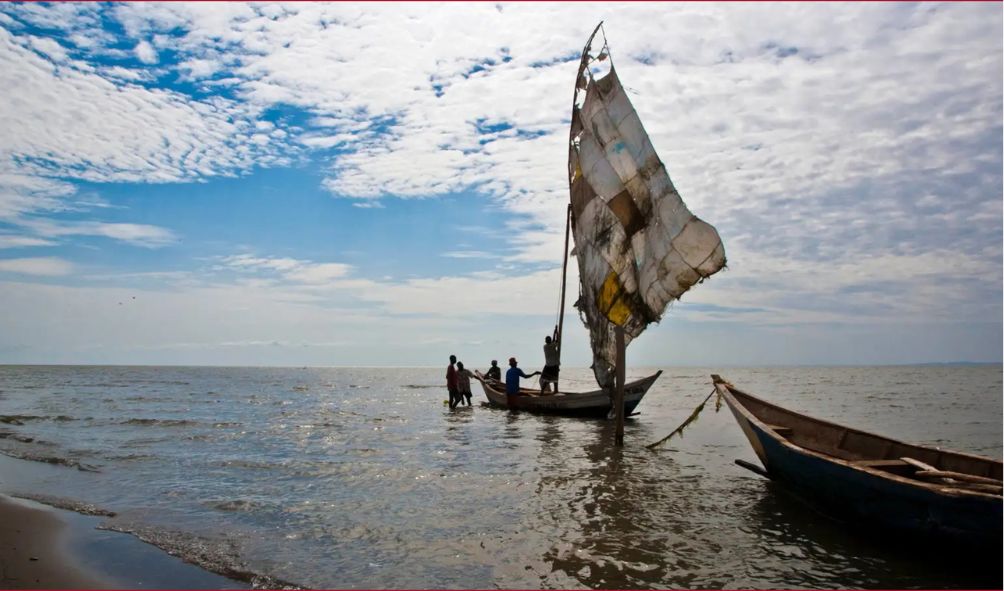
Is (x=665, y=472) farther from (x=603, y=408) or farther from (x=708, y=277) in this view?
(x=603, y=408)

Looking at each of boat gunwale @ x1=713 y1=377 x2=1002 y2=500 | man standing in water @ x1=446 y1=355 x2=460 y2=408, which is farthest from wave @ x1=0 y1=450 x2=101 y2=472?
man standing in water @ x1=446 y1=355 x2=460 y2=408

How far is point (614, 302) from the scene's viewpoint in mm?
13797

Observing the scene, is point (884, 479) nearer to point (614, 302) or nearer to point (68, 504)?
point (614, 302)

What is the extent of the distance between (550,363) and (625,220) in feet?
32.3

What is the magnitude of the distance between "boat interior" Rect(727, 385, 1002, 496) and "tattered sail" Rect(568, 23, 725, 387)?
260 cm

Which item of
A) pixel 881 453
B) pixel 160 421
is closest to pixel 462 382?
pixel 160 421

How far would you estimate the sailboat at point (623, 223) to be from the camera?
465 inches

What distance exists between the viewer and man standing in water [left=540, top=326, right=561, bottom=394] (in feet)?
72.1

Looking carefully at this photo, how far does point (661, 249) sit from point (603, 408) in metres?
9.69

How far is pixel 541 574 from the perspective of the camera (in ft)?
21.3

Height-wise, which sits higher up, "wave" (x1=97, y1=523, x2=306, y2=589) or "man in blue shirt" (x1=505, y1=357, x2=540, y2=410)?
"man in blue shirt" (x1=505, y1=357, x2=540, y2=410)

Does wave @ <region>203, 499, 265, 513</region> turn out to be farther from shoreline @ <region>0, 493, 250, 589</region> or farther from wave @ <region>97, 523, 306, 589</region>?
shoreline @ <region>0, 493, 250, 589</region>

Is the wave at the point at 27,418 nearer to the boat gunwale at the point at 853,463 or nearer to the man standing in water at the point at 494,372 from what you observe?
the man standing in water at the point at 494,372

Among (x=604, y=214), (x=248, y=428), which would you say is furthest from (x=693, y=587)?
(x=248, y=428)
